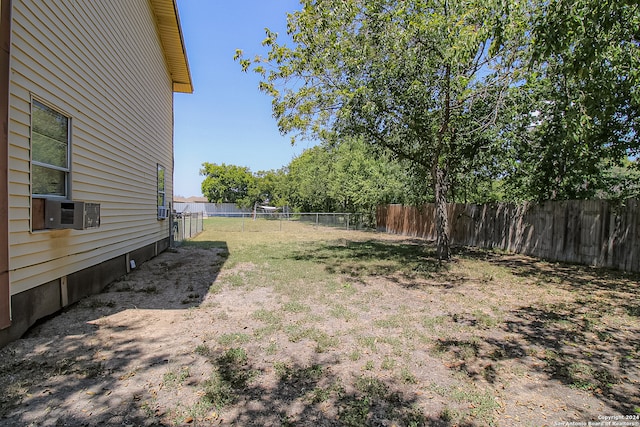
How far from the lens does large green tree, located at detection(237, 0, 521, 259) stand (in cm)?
733

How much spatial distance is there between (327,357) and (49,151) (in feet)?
13.6

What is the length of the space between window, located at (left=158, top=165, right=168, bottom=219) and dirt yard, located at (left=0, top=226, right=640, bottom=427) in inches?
176

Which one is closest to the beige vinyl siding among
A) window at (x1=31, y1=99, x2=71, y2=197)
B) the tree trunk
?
window at (x1=31, y1=99, x2=71, y2=197)

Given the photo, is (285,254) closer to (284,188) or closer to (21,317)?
(21,317)

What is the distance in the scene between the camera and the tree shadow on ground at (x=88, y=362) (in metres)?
2.36

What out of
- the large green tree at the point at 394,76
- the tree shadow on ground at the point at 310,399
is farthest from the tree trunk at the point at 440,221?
the tree shadow on ground at the point at 310,399

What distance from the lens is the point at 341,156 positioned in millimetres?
28625

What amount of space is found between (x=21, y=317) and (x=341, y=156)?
2622cm

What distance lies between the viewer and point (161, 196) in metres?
10.4

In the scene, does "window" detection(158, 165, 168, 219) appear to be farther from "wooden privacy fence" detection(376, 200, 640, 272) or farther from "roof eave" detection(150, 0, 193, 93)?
"wooden privacy fence" detection(376, 200, 640, 272)

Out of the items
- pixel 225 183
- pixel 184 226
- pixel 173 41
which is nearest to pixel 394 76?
pixel 173 41

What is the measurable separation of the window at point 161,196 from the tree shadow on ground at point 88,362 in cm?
501

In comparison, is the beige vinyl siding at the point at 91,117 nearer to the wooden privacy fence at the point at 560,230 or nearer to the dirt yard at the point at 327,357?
the dirt yard at the point at 327,357

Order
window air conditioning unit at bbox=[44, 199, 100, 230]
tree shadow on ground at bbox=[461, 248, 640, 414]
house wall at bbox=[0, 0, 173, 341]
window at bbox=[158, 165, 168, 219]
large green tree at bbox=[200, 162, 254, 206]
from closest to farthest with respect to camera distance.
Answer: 1. tree shadow on ground at bbox=[461, 248, 640, 414]
2. house wall at bbox=[0, 0, 173, 341]
3. window air conditioning unit at bbox=[44, 199, 100, 230]
4. window at bbox=[158, 165, 168, 219]
5. large green tree at bbox=[200, 162, 254, 206]
